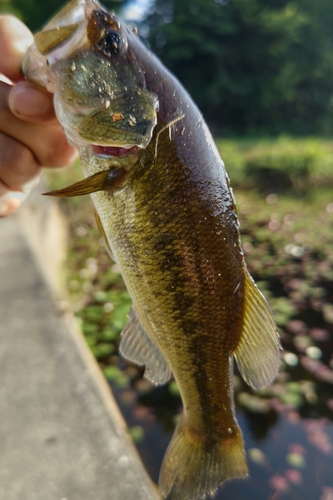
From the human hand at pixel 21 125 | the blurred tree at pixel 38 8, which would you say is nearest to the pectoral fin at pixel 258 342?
the human hand at pixel 21 125

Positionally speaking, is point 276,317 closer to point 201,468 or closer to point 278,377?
point 278,377

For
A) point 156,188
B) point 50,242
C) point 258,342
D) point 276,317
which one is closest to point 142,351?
point 258,342

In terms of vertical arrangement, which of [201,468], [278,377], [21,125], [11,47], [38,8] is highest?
[38,8]

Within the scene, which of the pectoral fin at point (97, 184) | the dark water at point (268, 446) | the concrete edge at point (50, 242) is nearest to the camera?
the pectoral fin at point (97, 184)

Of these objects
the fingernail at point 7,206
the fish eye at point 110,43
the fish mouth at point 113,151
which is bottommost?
the fingernail at point 7,206

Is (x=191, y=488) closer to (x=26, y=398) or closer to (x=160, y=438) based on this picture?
(x=26, y=398)

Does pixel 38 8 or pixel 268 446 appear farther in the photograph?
pixel 38 8

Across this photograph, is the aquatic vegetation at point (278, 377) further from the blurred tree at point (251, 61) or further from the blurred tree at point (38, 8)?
the blurred tree at point (38, 8)
